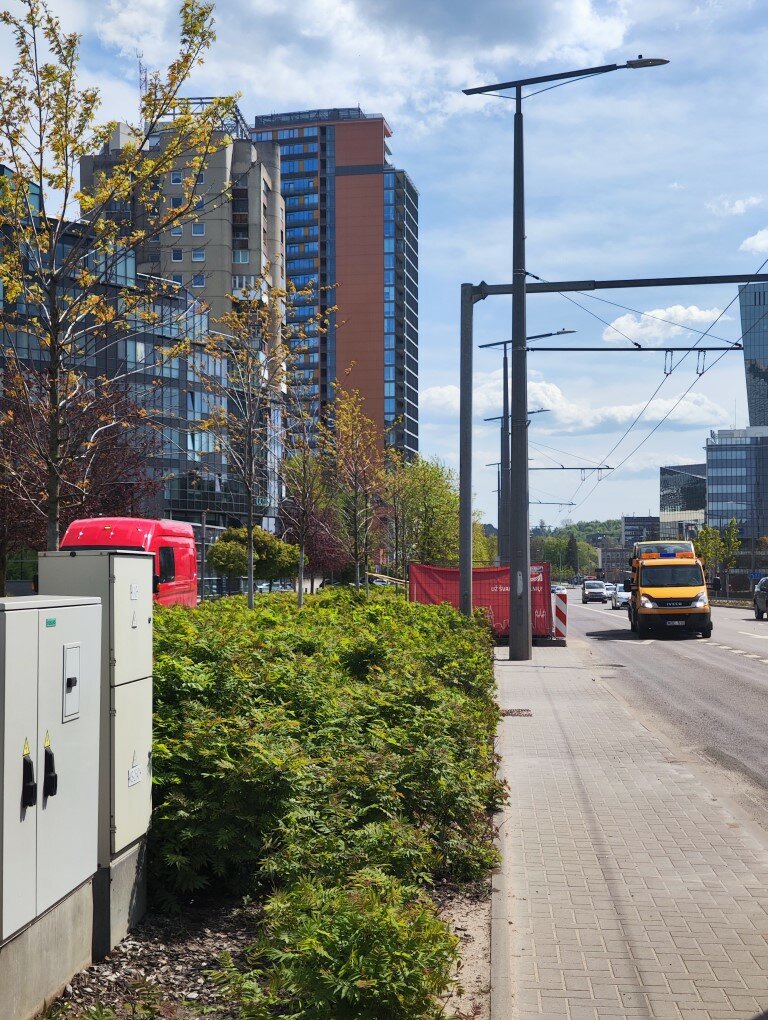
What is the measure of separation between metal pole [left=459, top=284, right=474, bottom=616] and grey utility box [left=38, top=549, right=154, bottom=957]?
16019 mm

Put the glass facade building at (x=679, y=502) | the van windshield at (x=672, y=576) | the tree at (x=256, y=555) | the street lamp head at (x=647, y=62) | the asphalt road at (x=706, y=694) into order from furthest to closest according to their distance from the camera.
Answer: the glass facade building at (x=679, y=502), the tree at (x=256, y=555), the van windshield at (x=672, y=576), the street lamp head at (x=647, y=62), the asphalt road at (x=706, y=694)

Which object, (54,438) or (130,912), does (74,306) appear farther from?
(130,912)

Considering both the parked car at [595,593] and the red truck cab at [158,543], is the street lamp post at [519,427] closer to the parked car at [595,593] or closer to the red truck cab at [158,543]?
the red truck cab at [158,543]

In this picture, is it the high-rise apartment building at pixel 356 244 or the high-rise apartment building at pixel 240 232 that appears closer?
the high-rise apartment building at pixel 240 232

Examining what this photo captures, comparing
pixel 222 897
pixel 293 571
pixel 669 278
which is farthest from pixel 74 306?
pixel 293 571

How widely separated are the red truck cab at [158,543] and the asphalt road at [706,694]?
28.3 ft

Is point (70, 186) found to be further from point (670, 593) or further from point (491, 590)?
point (670, 593)

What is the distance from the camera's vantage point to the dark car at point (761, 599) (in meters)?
43.1

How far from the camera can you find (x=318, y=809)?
5434 millimetres

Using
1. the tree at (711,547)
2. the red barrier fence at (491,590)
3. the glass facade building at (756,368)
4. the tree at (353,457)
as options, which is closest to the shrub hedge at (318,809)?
the red barrier fence at (491,590)

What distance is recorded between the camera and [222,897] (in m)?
5.43

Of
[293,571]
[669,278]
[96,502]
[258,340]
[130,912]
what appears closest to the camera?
[130,912]

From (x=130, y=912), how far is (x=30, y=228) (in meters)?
8.46

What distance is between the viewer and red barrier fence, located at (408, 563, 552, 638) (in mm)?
26547
